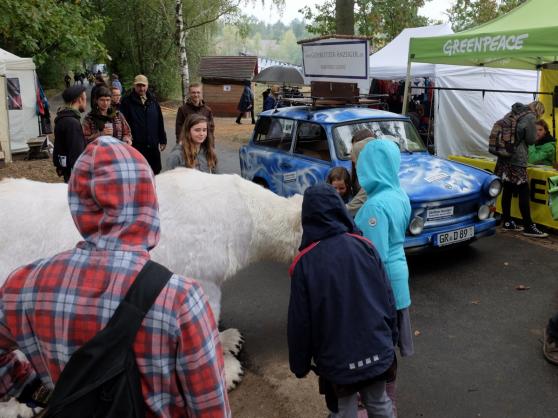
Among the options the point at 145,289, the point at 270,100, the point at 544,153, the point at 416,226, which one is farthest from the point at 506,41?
the point at 270,100

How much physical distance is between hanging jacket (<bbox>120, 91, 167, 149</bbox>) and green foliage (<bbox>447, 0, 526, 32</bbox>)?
852 inches

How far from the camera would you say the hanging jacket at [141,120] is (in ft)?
22.6

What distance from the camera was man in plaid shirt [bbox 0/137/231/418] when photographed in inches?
53.5

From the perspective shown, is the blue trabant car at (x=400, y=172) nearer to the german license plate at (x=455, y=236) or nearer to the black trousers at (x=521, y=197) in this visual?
the german license plate at (x=455, y=236)

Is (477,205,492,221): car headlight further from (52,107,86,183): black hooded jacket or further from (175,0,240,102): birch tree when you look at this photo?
(175,0,240,102): birch tree

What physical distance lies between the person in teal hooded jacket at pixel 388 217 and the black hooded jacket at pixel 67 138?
129 inches

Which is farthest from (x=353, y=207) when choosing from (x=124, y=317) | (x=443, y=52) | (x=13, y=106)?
(x=13, y=106)

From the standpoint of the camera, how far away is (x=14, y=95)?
14281 mm

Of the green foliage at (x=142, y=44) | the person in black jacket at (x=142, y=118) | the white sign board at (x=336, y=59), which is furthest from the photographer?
the green foliage at (x=142, y=44)

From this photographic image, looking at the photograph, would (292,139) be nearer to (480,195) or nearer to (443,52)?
(480,195)

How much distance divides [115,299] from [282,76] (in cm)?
2039

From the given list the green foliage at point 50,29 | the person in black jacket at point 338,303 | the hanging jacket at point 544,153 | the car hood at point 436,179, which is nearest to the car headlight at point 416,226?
the car hood at point 436,179

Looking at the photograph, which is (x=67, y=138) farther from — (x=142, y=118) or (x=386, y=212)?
(x=386, y=212)

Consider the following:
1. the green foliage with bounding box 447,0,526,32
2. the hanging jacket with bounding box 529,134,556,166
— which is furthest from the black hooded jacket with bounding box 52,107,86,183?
the green foliage with bounding box 447,0,526,32
